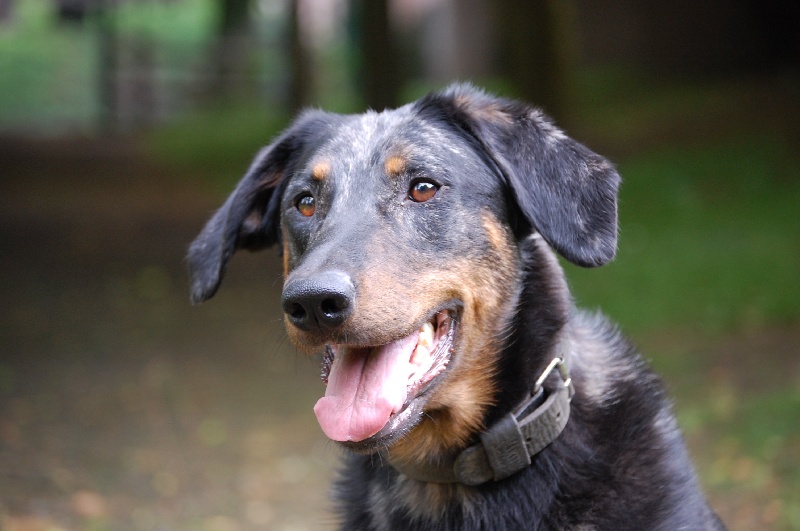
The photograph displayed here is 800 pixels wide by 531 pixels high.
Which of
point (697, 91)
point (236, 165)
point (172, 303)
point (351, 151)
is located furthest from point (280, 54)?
point (351, 151)

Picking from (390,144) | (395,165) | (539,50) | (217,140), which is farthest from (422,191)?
(217,140)

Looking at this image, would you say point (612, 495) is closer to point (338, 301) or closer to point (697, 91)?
point (338, 301)

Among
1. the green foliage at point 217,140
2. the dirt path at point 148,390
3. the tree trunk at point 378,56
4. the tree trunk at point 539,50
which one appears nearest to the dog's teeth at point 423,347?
the dirt path at point 148,390

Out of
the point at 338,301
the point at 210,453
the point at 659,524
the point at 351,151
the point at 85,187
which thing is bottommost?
the point at 85,187

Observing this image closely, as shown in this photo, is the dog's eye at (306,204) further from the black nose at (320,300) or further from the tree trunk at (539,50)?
the tree trunk at (539,50)

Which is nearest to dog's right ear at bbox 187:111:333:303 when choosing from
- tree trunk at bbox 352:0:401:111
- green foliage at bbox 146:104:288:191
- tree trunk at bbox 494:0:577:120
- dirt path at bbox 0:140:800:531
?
dirt path at bbox 0:140:800:531

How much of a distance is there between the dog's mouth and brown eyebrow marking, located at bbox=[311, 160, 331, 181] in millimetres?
712

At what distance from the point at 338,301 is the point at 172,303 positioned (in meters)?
9.13

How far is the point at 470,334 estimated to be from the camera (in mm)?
3639

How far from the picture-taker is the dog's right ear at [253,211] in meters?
4.23

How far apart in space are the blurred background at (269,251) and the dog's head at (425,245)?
2.94 meters

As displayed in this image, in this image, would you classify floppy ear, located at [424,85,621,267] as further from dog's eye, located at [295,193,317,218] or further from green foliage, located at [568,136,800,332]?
green foliage, located at [568,136,800,332]

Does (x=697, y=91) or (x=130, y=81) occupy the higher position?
(x=697, y=91)

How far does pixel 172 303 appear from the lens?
39.2ft
